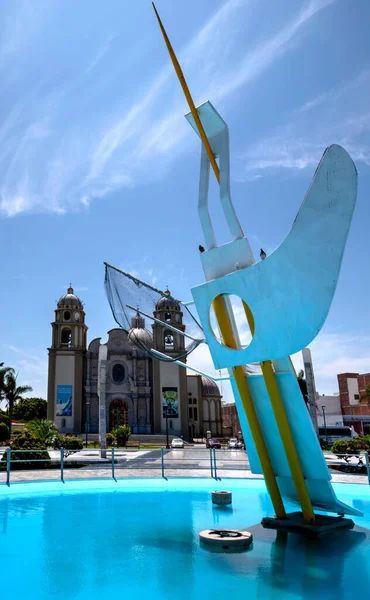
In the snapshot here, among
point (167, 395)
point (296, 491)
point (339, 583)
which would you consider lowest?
point (339, 583)

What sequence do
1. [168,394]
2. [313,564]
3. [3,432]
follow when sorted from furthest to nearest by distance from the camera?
[168,394] < [3,432] < [313,564]

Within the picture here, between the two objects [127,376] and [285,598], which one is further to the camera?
Answer: [127,376]

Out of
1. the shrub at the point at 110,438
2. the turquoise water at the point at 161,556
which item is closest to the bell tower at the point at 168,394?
the shrub at the point at 110,438

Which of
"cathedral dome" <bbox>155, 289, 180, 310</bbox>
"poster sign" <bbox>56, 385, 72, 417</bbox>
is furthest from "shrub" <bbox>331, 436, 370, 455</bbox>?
"poster sign" <bbox>56, 385, 72, 417</bbox>

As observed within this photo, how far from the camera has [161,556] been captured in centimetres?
873

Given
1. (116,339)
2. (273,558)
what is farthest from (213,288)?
(116,339)

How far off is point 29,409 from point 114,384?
23.0 meters

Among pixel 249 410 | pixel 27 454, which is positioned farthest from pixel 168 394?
pixel 249 410

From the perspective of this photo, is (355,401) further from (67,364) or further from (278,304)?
(278,304)

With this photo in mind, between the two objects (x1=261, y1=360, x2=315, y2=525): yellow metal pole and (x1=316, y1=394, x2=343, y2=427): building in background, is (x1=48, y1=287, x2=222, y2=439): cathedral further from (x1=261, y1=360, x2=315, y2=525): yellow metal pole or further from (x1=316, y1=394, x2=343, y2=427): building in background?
(x1=261, y1=360, x2=315, y2=525): yellow metal pole

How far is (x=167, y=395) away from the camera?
6081 cm

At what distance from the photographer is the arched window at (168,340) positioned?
5325 cm

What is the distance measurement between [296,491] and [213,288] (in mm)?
5017

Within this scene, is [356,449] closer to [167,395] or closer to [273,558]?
[273,558]
